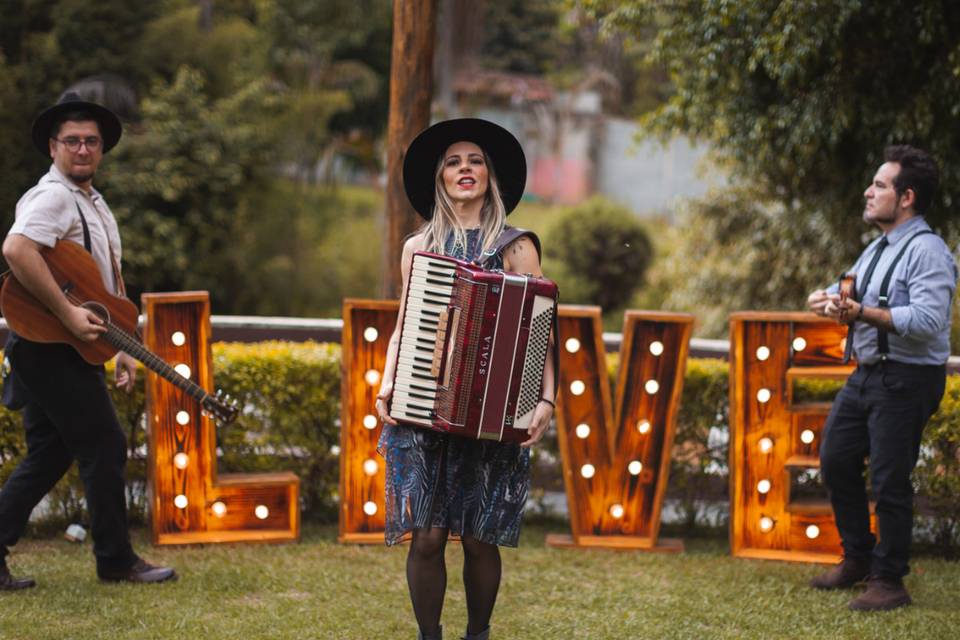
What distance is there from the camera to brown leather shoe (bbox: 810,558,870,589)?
527 centimetres

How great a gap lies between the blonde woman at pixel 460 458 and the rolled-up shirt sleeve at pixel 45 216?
5.15 ft

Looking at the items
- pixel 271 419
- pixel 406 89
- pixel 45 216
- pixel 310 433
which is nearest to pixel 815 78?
pixel 406 89

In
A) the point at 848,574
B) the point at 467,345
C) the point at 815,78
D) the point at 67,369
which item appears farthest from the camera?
the point at 815,78

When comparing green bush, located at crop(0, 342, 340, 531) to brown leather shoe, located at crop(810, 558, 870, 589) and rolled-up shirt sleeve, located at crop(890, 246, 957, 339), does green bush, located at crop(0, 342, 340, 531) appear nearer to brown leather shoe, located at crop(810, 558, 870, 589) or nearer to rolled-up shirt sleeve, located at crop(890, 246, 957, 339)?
brown leather shoe, located at crop(810, 558, 870, 589)

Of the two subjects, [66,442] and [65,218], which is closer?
[65,218]

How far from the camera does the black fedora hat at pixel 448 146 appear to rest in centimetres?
415

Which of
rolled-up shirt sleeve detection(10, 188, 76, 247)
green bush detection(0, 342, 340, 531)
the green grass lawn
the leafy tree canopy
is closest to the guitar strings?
rolled-up shirt sleeve detection(10, 188, 76, 247)

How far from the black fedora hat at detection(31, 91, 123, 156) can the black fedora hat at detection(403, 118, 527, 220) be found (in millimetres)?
1597

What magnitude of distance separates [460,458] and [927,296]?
84.0 inches

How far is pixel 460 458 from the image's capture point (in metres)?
4.04

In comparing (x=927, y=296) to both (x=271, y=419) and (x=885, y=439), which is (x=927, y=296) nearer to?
(x=885, y=439)

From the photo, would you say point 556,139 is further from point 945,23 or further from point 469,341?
point 469,341

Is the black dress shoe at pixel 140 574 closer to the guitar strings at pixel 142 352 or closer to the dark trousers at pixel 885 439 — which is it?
the guitar strings at pixel 142 352

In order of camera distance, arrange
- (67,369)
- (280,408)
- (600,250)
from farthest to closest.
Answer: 1. (600,250)
2. (280,408)
3. (67,369)
